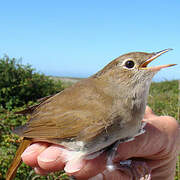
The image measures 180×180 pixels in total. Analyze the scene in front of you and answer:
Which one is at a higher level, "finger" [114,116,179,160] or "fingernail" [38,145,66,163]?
"finger" [114,116,179,160]

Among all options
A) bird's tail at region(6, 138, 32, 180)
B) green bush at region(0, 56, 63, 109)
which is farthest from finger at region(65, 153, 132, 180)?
green bush at region(0, 56, 63, 109)

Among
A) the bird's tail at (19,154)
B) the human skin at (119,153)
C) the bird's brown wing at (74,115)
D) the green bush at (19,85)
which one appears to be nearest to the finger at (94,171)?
the human skin at (119,153)

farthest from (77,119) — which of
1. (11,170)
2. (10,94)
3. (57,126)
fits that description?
(10,94)

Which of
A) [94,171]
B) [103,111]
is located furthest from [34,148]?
[103,111]

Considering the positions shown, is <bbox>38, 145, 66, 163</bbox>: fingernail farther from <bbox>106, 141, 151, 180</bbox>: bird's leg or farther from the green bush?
the green bush

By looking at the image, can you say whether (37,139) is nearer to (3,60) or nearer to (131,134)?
(131,134)

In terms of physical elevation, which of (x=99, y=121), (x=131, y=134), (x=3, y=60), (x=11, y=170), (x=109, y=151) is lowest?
(x=11, y=170)

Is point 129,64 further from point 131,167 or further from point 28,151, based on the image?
point 28,151
